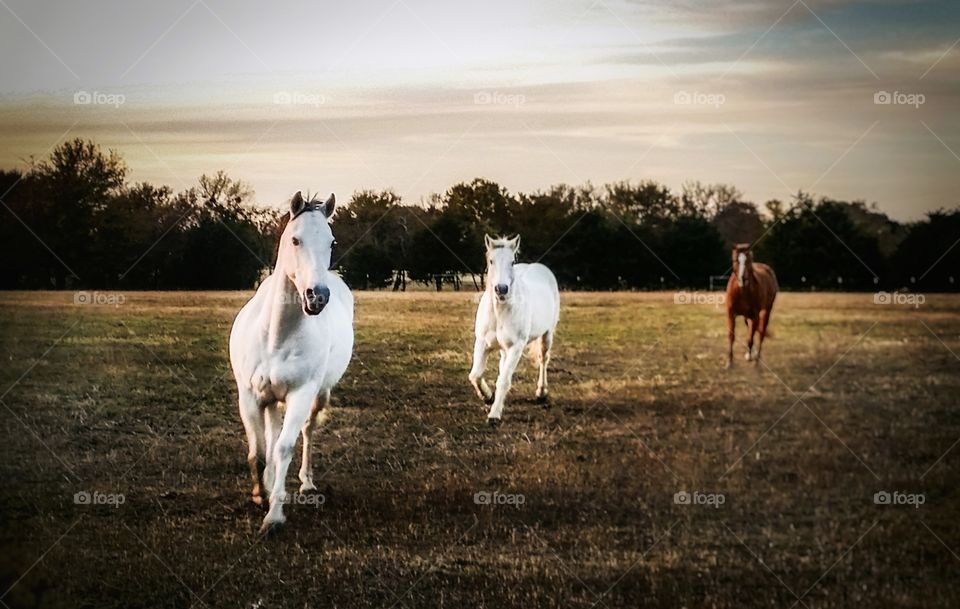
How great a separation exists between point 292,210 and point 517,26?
1.54 m

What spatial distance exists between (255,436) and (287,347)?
511mm

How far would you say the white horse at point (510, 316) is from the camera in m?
6.17

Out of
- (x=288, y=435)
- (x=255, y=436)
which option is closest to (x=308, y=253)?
(x=288, y=435)

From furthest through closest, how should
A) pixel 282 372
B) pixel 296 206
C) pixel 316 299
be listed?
1. pixel 282 372
2. pixel 296 206
3. pixel 316 299

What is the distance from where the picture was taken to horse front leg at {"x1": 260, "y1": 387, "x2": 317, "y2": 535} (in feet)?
18.8

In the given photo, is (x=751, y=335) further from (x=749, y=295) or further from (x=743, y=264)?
(x=743, y=264)

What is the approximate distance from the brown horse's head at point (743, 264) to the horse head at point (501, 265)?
41.9 inches

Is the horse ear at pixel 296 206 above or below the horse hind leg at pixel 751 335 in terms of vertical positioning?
above

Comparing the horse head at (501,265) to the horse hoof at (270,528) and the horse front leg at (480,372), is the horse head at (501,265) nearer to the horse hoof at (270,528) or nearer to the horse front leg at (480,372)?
the horse front leg at (480,372)

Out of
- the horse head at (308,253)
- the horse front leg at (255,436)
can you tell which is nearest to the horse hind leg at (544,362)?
the horse head at (308,253)

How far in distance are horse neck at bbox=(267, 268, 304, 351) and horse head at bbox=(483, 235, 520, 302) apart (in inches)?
39.1

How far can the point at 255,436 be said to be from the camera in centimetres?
597

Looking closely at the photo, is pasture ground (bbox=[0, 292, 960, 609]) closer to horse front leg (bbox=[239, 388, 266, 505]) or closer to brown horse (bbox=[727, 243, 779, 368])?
brown horse (bbox=[727, 243, 779, 368])

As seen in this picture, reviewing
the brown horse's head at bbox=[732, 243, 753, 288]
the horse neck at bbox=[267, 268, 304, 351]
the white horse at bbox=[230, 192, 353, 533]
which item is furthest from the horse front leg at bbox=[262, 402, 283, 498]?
the brown horse's head at bbox=[732, 243, 753, 288]
